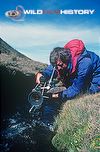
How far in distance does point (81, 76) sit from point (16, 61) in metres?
0.95

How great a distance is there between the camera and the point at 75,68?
21.4 ft

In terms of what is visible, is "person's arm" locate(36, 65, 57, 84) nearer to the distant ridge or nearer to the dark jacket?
the dark jacket

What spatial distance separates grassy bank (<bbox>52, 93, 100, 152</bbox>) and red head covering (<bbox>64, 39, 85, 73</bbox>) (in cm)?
46

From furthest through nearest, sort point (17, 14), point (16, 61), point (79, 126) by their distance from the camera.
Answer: point (16, 61) → point (17, 14) → point (79, 126)

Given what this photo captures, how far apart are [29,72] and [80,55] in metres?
0.73

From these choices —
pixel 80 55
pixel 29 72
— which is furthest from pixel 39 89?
pixel 80 55

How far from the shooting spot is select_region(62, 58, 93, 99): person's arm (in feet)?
21.3

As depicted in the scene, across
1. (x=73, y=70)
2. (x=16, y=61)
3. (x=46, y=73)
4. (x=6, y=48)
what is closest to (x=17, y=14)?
(x=6, y=48)

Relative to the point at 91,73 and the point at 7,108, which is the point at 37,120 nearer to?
the point at 7,108

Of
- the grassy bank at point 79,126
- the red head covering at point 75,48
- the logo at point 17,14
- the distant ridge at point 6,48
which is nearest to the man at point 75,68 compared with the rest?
the red head covering at point 75,48

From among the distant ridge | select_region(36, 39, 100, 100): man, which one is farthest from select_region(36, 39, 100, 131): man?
the distant ridge

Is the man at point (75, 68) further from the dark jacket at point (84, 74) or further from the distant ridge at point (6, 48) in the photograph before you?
the distant ridge at point (6, 48)

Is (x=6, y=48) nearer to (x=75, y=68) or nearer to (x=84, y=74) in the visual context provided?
(x=75, y=68)

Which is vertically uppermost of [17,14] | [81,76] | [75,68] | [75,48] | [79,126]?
[17,14]
